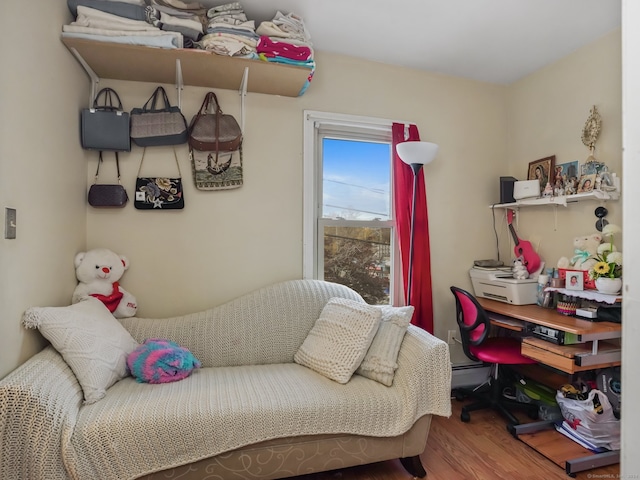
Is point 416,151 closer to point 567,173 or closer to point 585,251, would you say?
point 567,173

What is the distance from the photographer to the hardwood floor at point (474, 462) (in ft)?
5.82

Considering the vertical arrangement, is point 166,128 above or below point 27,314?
above

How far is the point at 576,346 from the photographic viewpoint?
76.2 inches

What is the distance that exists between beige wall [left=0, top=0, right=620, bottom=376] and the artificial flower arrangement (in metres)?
0.16

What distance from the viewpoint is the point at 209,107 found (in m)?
2.29

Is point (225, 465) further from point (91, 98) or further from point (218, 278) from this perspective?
point (91, 98)

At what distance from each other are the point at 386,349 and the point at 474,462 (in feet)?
2.51

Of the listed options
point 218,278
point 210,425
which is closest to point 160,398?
point 210,425

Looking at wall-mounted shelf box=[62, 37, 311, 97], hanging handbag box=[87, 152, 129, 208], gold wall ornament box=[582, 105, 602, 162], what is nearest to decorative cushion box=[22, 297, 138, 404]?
hanging handbag box=[87, 152, 129, 208]

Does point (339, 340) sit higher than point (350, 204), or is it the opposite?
point (350, 204)

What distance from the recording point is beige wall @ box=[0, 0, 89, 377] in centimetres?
Answer: 138

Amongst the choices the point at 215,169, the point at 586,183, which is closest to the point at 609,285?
the point at 586,183

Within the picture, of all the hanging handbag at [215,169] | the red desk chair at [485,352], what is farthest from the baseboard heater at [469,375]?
Answer: the hanging handbag at [215,169]

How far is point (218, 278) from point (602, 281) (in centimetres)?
228
